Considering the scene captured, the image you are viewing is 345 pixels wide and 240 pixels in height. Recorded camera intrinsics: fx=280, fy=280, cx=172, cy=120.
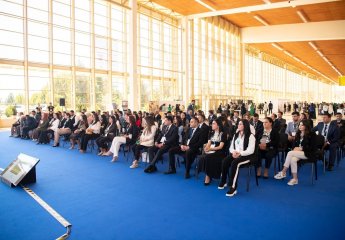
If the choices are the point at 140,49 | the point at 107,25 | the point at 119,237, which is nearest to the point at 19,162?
the point at 119,237

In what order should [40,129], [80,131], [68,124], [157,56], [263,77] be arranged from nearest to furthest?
[80,131] < [68,124] < [40,129] < [157,56] < [263,77]

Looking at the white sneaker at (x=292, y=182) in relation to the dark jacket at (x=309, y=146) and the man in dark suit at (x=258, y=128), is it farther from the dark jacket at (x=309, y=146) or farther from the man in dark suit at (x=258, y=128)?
the man in dark suit at (x=258, y=128)

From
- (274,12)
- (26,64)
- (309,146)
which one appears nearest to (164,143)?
(309,146)

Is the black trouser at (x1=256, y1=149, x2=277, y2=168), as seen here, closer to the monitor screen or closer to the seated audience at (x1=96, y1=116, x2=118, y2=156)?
the seated audience at (x1=96, y1=116, x2=118, y2=156)

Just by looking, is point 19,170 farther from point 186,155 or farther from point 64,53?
point 64,53

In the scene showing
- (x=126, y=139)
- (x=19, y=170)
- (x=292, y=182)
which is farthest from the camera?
(x=126, y=139)

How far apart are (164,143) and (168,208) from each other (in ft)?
7.76

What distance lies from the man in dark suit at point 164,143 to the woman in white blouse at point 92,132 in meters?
2.72

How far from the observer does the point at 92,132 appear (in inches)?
337

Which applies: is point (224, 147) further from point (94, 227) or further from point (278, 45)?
point (278, 45)

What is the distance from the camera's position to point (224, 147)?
5.53m

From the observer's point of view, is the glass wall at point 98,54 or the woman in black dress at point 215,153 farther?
the glass wall at point 98,54

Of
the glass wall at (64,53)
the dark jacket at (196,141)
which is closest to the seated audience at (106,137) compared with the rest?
the dark jacket at (196,141)

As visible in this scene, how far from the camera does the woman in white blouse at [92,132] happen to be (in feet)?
27.7
